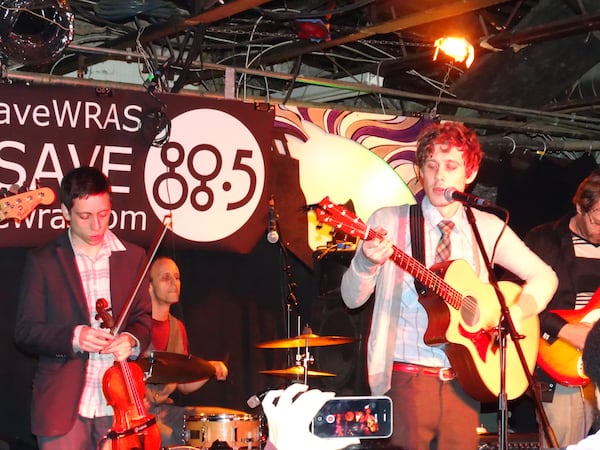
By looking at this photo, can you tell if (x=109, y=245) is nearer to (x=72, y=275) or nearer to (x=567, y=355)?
(x=72, y=275)

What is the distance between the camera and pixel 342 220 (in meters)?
4.41

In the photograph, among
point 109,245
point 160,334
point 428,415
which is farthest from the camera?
point 160,334

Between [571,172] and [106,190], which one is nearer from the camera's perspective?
[106,190]

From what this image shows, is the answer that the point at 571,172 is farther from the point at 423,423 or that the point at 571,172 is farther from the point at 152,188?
the point at 423,423

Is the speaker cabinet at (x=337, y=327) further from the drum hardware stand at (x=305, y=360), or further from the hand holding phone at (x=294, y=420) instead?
the hand holding phone at (x=294, y=420)

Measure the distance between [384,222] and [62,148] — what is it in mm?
2827

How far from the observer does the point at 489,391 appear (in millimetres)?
4660

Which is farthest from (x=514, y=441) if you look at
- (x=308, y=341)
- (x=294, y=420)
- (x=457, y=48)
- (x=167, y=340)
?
(x=294, y=420)

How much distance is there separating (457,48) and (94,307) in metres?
Result: 3.58

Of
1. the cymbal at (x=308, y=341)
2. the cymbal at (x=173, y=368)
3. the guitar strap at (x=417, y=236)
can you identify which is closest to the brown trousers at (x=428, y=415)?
the guitar strap at (x=417, y=236)

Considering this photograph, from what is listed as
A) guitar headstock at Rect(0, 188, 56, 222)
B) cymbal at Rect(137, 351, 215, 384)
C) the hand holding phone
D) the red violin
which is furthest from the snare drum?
the hand holding phone

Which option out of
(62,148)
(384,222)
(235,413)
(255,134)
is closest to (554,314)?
(384,222)

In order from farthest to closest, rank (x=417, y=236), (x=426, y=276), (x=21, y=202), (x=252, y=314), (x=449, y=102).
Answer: (x=449, y=102) < (x=252, y=314) < (x=21, y=202) < (x=417, y=236) < (x=426, y=276)

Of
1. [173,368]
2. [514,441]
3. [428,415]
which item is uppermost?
[173,368]
